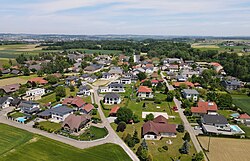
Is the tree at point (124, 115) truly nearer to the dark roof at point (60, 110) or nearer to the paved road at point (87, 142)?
the paved road at point (87, 142)

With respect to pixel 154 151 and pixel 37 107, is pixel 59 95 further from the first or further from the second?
pixel 154 151

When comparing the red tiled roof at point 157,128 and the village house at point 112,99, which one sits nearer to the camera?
the red tiled roof at point 157,128

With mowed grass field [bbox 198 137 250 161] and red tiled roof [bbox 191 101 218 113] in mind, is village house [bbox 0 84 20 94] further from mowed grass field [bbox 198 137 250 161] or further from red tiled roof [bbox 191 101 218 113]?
mowed grass field [bbox 198 137 250 161]

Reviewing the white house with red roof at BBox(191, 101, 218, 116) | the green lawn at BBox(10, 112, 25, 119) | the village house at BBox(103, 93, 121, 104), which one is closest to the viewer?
the green lawn at BBox(10, 112, 25, 119)

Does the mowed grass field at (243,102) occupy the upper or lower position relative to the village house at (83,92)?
lower

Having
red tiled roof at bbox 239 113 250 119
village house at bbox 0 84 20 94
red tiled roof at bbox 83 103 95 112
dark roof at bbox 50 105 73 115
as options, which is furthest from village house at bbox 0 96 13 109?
red tiled roof at bbox 239 113 250 119

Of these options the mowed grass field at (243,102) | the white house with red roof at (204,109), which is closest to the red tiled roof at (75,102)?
the white house with red roof at (204,109)
